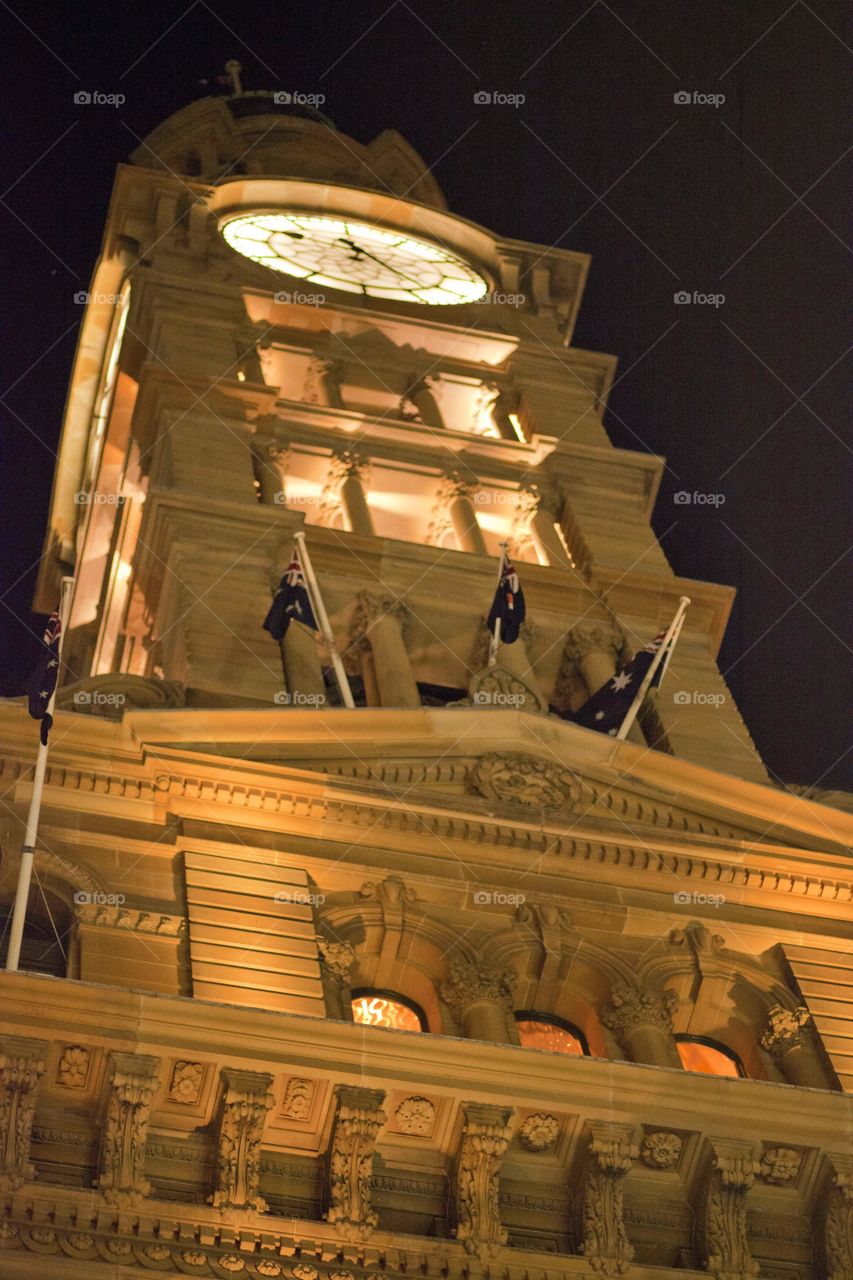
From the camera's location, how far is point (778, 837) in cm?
4706

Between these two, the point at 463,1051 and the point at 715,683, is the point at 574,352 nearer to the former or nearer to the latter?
the point at 715,683

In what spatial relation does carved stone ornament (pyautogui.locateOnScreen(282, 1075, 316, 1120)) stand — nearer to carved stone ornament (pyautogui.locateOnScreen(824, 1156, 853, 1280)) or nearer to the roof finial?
carved stone ornament (pyautogui.locateOnScreen(824, 1156, 853, 1280))

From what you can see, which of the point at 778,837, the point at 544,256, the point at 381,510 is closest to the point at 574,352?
the point at 544,256

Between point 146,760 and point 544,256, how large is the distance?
3627cm

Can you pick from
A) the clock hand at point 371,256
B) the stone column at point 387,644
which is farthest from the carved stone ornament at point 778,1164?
the clock hand at point 371,256

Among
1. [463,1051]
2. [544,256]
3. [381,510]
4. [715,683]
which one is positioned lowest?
[463,1051]

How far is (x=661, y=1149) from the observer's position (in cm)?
3691

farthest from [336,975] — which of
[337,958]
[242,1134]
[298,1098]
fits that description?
[242,1134]

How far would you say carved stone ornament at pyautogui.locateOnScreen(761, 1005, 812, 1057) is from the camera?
42.3 metres

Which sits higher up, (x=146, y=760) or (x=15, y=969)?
(x=146, y=760)

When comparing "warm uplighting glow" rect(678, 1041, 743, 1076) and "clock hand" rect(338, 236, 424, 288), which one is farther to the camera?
"clock hand" rect(338, 236, 424, 288)

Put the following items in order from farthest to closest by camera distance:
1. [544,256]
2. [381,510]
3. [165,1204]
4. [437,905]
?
1. [544,256]
2. [381,510]
3. [437,905]
4. [165,1204]

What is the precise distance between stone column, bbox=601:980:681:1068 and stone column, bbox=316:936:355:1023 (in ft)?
13.9

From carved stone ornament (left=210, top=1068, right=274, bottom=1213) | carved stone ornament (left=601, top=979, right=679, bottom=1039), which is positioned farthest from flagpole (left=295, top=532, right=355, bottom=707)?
carved stone ornament (left=210, top=1068, right=274, bottom=1213)
